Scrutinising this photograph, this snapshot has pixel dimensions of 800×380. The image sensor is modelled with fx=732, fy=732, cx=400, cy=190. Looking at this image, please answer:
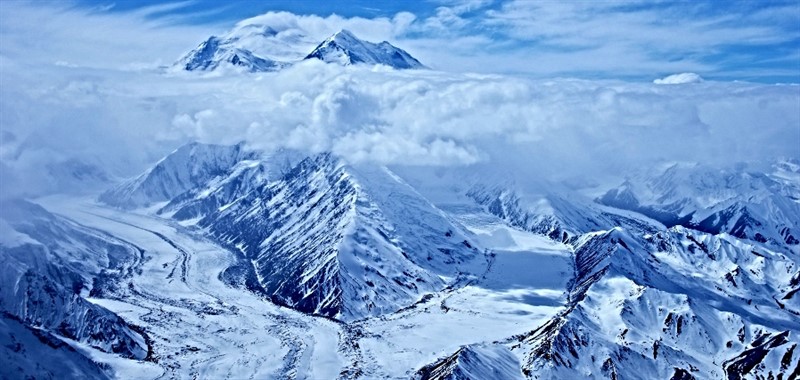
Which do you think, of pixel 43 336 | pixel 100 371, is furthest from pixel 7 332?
pixel 100 371

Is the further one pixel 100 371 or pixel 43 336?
pixel 100 371

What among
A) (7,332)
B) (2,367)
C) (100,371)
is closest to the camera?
(2,367)

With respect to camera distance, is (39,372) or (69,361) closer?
(39,372)

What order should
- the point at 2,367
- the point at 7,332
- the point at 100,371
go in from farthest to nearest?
the point at 100,371
the point at 7,332
the point at 2,367

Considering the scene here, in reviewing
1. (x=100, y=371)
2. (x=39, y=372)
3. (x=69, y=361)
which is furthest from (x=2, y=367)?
(x=100, y=371)

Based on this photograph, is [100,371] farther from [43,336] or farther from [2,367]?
[2,367]

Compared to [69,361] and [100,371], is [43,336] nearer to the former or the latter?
[69,361]

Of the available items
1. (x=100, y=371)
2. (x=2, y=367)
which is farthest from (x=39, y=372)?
(x=100, y=371)

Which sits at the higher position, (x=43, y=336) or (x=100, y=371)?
(x=43, y=336)
